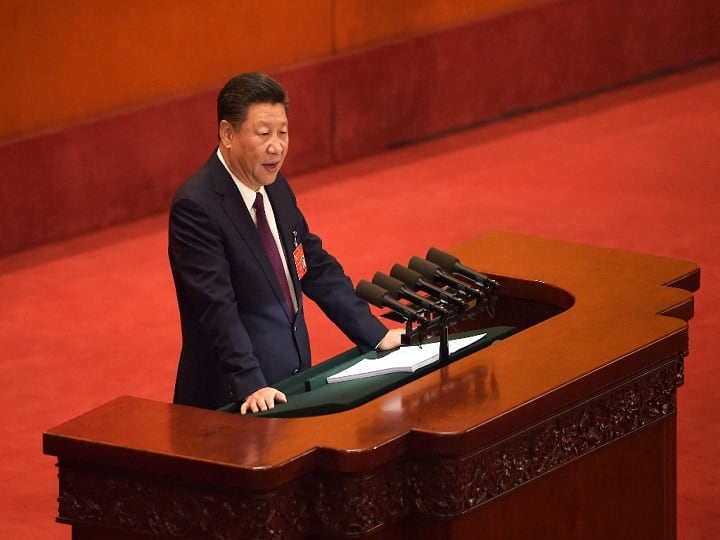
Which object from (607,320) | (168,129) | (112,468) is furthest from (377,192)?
Result: (112,468)

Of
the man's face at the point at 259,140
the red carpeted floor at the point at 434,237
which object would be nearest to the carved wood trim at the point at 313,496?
the man's face at the point at 259,140

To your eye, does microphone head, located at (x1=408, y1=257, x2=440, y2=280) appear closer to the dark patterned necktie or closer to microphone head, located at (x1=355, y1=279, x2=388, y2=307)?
microphone head, located at (x1=355, y1=279, x2=388, y2=307)

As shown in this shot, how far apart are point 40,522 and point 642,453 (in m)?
1.99

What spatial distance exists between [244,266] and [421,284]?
1.44 ft

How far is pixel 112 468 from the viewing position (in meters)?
3.66

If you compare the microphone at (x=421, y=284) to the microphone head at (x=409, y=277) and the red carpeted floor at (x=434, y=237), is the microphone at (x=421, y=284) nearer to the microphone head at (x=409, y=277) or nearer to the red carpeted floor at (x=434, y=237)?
the microphone head at (x=409, y=277)

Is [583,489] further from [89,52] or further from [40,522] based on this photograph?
[89,52]

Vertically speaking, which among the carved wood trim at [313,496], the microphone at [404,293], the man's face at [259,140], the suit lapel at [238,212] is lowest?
the carved wood trim at [313,496]

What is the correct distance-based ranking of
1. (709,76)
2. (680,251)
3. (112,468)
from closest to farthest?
(112,468) < (680,251) < (709,76)

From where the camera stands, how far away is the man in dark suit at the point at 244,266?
407 centimetres

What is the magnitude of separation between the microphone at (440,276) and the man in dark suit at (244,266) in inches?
12.3

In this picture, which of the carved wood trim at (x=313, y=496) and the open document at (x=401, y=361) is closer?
the carved wood trim at (x=313, y=496)

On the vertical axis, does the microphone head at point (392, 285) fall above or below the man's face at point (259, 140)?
below

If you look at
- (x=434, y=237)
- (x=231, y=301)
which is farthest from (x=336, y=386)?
(x=434, y=237)
